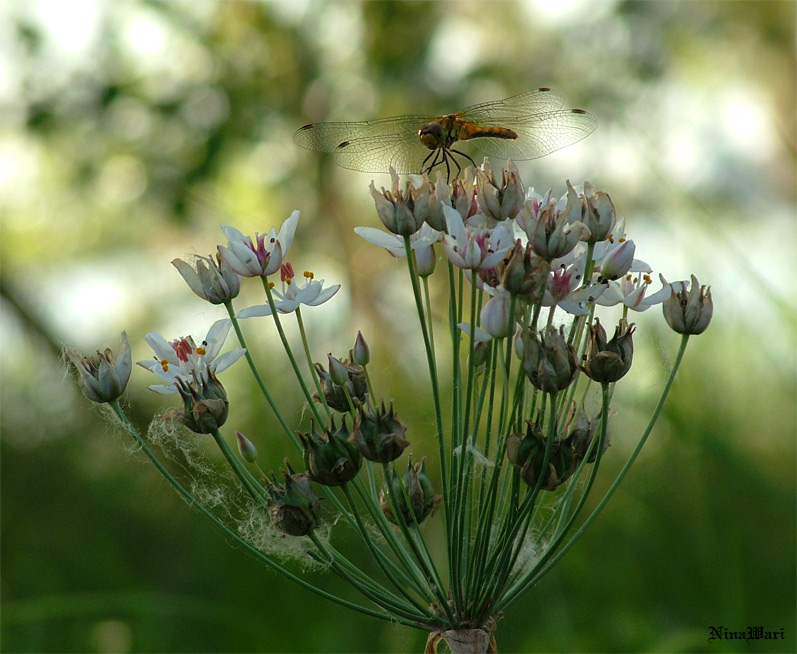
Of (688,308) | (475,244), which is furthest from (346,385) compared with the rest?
(688,308)

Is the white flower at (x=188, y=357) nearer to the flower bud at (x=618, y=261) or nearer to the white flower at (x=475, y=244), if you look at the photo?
the white flower at (x=475, y=244)

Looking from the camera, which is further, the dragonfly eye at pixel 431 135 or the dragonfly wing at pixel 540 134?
the dragonfly wing at pixel 540 134

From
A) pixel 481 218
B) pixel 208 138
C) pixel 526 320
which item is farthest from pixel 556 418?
pixel 208 138

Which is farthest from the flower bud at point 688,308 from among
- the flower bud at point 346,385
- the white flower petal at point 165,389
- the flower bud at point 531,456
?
the white flower petal at point 165,389

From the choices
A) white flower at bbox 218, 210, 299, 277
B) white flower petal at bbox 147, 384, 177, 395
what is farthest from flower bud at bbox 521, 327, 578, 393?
white flower petal at bbox 147, 384, 177, 395

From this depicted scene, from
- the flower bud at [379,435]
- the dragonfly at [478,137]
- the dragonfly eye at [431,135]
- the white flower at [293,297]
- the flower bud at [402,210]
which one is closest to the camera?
the flower bud at [379,435]

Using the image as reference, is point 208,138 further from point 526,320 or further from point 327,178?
point 526,320

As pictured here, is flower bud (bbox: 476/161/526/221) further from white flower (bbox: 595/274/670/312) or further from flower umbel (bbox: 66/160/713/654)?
white flower (bbox: 595/274/670/312)
